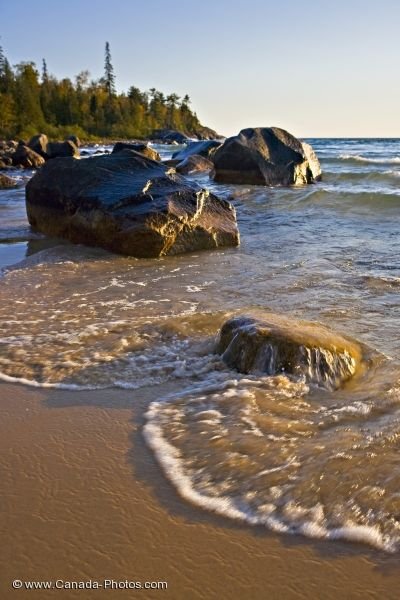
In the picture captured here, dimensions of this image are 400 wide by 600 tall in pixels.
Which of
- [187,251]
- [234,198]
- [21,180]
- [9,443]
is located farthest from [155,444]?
[21,180]

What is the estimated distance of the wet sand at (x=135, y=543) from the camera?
169cm

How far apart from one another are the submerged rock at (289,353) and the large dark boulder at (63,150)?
24.8 metres

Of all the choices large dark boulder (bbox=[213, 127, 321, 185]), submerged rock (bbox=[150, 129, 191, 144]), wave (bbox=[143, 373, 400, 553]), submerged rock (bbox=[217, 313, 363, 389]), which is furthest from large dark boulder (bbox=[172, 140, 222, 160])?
submerged rock (bbox=[150, 129, 191, 144])

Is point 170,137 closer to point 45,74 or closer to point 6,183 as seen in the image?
point 45,74

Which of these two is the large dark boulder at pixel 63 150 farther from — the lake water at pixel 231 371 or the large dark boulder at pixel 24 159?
the lake water at pixel 231 371

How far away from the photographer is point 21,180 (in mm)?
18688

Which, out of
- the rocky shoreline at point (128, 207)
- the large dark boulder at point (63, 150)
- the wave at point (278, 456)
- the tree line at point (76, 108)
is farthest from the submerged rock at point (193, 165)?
the tree line at point (76, 108)

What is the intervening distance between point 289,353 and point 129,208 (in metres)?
4.33

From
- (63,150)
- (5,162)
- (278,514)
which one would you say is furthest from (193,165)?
(278,514)

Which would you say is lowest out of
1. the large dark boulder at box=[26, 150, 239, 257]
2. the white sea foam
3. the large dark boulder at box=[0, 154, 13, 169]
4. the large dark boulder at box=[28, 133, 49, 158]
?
the white sea foam

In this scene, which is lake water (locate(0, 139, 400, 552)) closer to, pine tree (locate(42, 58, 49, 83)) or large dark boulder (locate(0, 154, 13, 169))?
large dark boulder (locate(0, 154, 13, 169))

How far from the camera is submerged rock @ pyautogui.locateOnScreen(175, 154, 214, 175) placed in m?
20.3

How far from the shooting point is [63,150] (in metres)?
27.4

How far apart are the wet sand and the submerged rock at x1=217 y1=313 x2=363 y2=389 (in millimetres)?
961
